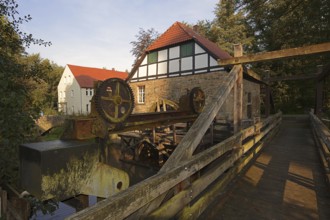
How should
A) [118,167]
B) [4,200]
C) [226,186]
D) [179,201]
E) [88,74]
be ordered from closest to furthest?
[179,201] → [4,200] → [226,186] → [118,167] → [88,74]

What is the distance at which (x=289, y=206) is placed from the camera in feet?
10.6

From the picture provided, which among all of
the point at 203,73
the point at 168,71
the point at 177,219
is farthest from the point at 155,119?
the point at 168,71

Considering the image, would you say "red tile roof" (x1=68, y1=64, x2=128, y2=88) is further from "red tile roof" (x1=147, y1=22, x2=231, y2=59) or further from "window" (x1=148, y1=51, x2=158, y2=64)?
"red tile roof" (x1=147, y1=22, x2=231, y2=59)

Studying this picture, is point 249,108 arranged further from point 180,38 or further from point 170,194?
point 170,194

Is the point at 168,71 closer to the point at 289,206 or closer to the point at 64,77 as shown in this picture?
the point at 289,206

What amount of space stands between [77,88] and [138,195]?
35619 mm

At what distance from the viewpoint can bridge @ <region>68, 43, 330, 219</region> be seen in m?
1.93

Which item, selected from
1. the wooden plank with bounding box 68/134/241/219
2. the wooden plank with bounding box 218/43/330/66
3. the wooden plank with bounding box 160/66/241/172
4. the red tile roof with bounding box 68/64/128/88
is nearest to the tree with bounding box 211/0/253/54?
the red tile roof with bounding box 68/64/128/88

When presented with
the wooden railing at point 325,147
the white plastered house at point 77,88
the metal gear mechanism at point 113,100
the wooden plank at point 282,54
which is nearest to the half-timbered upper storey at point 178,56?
the wooden railing at point 325,147

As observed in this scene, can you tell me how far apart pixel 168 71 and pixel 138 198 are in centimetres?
1475

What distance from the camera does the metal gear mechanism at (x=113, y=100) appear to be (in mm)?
2990

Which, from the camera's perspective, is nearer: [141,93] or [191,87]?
[191,87]

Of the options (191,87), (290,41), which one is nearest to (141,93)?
(191,87)

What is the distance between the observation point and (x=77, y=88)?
3456 centimetres
